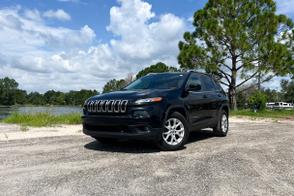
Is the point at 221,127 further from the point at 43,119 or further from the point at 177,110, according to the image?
the point at 43,119

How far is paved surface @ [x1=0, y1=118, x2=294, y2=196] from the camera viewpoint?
15.0ft

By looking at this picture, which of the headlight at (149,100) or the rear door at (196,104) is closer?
the headlight at (149,100)

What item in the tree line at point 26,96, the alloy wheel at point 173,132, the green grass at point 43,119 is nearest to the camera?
the alloy wheel at point 173,132

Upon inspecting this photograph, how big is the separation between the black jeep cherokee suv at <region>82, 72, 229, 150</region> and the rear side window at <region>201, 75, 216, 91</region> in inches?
18.2

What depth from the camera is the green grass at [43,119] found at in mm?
13422

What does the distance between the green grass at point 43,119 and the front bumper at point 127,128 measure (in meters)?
6.49

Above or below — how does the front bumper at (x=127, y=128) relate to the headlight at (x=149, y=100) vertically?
below

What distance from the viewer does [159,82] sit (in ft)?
26.9

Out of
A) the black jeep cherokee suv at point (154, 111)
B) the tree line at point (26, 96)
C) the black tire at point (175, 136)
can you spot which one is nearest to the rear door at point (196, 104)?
the black jeep cherokee suv at point (154, 111)

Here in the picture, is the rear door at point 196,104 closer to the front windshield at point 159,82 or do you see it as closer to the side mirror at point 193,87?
the side mirror at point 193,87

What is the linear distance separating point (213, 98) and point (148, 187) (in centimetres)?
497

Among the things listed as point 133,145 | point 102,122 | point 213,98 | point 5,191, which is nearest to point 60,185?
point 5,191

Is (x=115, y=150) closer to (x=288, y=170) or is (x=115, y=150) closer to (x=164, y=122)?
(x=164, y=122)

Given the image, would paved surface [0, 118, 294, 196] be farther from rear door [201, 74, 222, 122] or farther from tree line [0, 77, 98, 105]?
tree line [0, 77, 98, 105]
